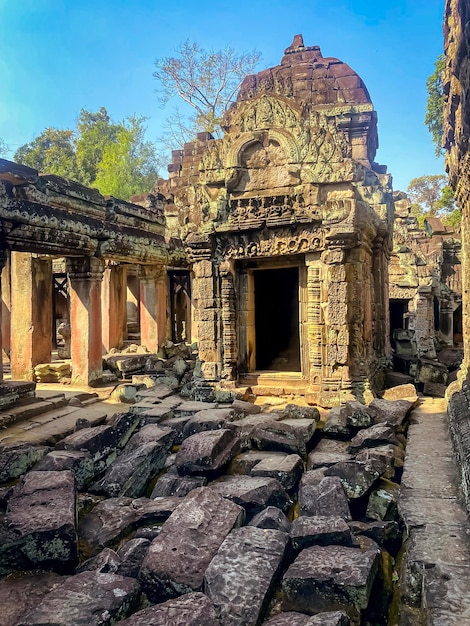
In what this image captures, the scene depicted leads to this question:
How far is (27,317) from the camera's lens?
10984mm

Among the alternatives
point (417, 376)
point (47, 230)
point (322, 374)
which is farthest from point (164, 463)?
point (417, 376)

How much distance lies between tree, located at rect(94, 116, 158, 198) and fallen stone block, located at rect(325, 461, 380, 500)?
26653 millimetres

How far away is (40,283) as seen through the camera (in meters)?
11.2

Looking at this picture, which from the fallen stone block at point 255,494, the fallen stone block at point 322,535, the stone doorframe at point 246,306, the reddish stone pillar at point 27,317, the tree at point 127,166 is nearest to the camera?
the fallen stone block at point 322,535

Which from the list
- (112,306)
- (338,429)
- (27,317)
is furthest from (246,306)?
(112,306)

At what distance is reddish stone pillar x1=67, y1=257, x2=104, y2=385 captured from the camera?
1006 centimetres

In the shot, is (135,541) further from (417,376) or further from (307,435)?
(417,376)

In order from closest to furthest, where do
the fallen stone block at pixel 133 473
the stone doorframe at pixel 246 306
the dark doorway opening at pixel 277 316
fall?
the fallen stone block at pixel 133 473 → the stone doorframe at pixel 246 306 → the dark doorway opening at pixel 277 316

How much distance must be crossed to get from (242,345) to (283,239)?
1905 mm

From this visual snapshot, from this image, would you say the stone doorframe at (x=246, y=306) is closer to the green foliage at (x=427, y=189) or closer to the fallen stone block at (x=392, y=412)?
the fallen stone block at (x=392, y=412)

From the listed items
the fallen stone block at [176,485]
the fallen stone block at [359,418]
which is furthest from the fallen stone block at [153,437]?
the fallen stone block at [359,418]

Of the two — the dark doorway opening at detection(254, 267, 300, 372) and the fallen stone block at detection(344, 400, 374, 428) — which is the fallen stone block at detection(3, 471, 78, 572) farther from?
the dark doorway opening at detection(254, 267, 300, 372)

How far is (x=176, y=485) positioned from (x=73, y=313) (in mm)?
6919

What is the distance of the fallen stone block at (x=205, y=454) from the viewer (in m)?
4.36
